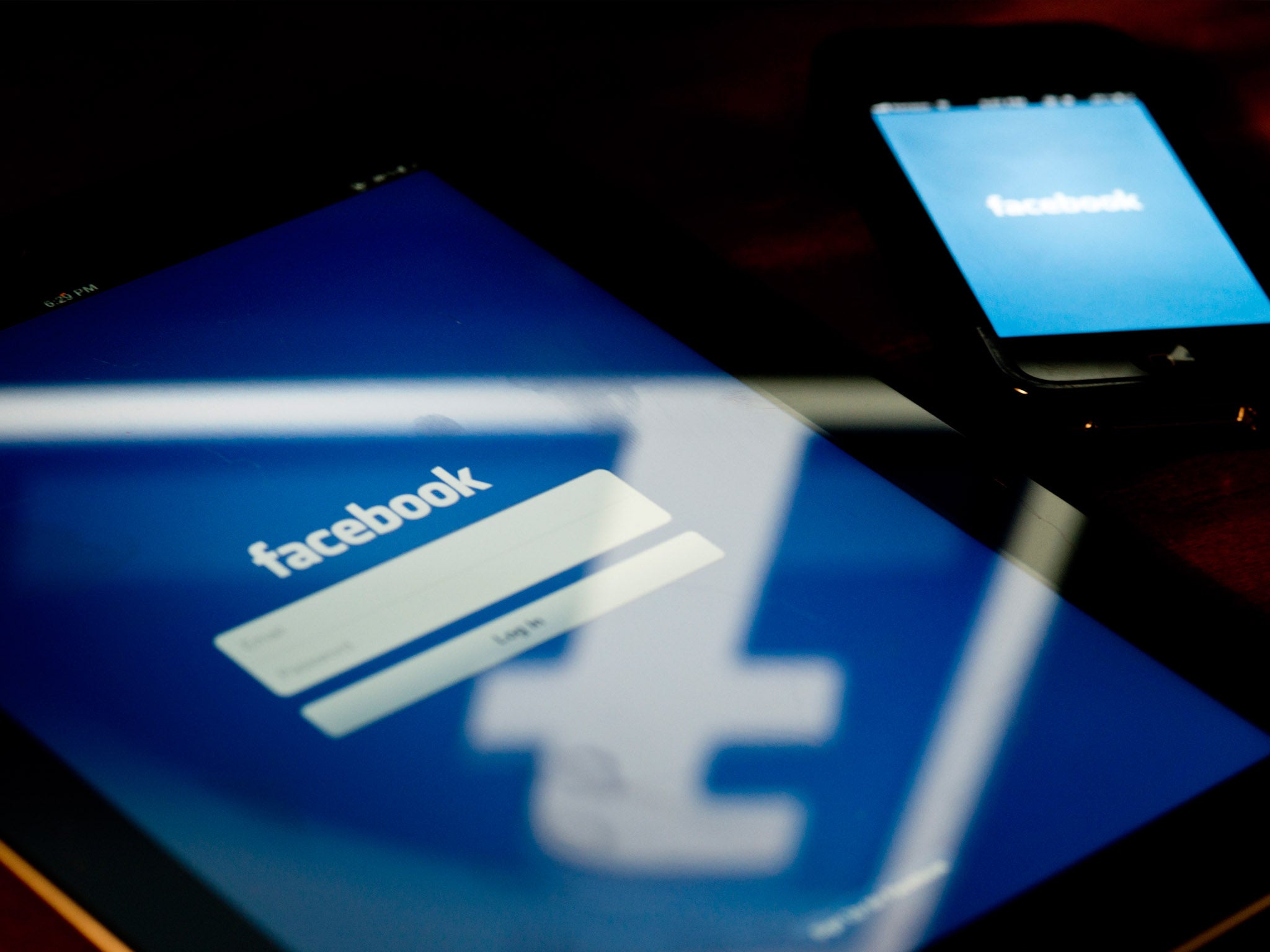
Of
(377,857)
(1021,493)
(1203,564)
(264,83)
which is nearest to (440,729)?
(377,857)

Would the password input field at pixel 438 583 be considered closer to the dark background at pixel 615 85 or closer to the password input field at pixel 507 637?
the password input field at pixel 507 637

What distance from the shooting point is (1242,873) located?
317 millimetres

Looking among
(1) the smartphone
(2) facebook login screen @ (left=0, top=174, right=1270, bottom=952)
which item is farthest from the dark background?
(2) facebook login screen @ (left=0, top=174, right=1270, bottom=952)

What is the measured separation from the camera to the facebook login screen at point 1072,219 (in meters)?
0.50

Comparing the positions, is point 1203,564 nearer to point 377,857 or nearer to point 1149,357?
point 1149,357

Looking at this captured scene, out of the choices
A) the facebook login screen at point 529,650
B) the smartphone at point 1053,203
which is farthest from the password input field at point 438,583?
the smartphone at point 1053,203

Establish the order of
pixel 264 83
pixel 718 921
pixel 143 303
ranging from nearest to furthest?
pixel 718 921 < pixel 143 303 < pixel 264 83

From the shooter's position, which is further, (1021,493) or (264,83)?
(264,83)

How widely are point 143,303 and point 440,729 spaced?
0.22 meters

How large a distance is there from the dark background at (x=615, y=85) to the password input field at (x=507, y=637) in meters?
0.20

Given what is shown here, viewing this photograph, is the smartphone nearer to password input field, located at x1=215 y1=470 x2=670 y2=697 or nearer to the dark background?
the dark background

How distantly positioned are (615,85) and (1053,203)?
263mm

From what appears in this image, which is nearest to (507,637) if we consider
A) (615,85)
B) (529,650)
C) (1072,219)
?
(529,650)

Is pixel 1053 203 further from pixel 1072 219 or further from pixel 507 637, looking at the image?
pixel 507 637
